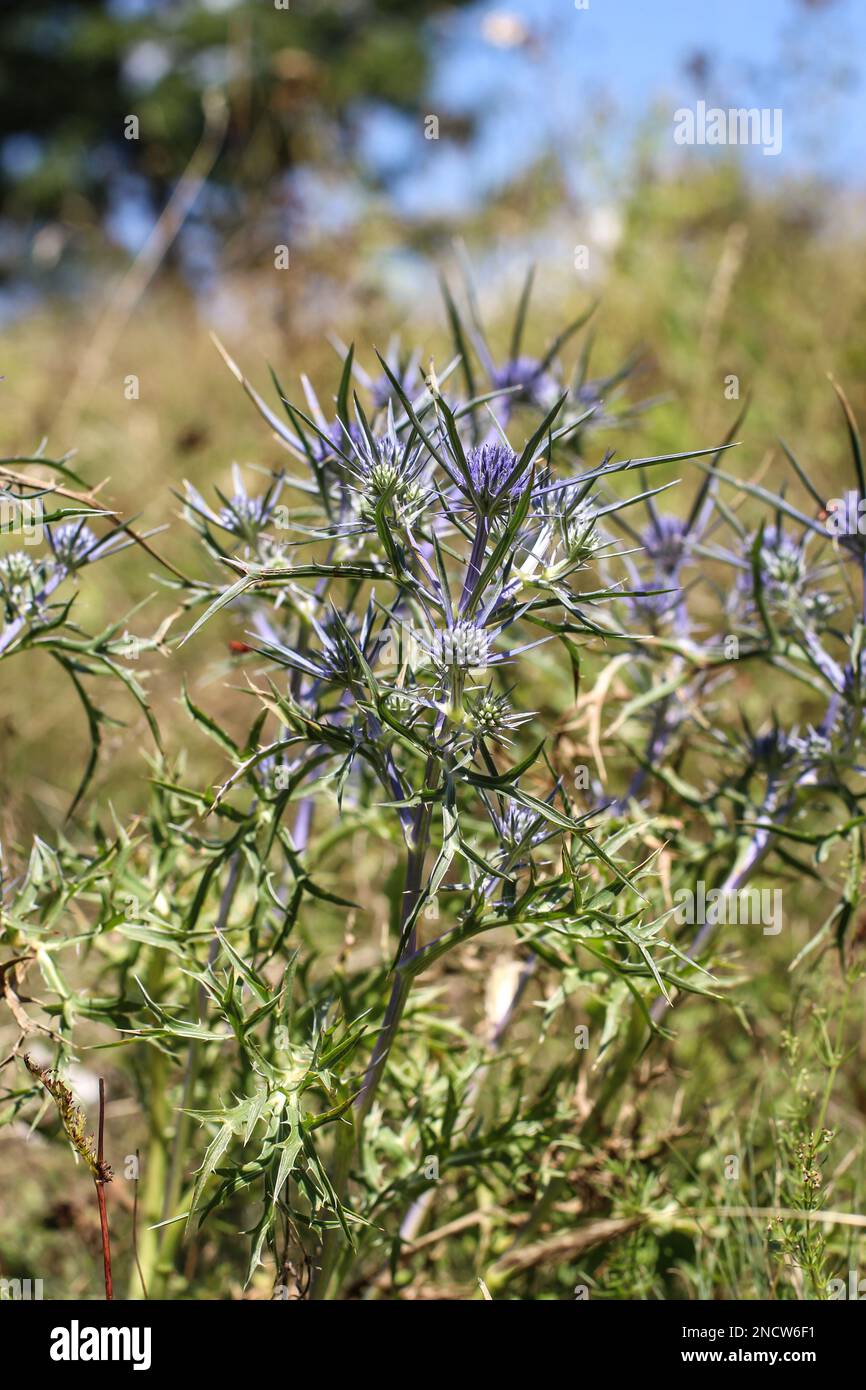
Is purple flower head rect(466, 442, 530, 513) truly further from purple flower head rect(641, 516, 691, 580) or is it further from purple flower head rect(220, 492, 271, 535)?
purple flower head rect(641, 516, 691, 580)

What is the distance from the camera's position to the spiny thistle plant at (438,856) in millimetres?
980

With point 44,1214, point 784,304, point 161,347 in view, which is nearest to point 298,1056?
point 44,1214

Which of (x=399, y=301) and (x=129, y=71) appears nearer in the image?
(x=399, y=301)

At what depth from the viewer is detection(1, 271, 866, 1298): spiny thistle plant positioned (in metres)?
0.98

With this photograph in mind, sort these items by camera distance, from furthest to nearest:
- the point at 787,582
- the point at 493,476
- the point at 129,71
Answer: the point at 129,71 < the point at 787,582 < the point at 493,476

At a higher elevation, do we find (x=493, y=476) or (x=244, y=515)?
(x=244, y=515)

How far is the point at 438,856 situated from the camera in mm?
1266

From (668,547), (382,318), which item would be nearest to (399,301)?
(382,318)

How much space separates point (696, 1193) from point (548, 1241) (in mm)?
229

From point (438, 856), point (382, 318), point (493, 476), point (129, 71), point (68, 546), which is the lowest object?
point (438, 856)

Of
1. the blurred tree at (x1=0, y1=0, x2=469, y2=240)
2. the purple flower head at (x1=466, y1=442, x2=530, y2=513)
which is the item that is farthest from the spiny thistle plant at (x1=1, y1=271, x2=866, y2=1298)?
the blurred tree at (x1=0, y1=0, x2=469, y2=240)

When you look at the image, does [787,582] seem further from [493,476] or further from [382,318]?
[382,318]

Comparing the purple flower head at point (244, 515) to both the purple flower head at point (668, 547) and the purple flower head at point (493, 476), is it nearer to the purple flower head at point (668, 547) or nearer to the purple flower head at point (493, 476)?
the purple flower head at point (493, 476)
